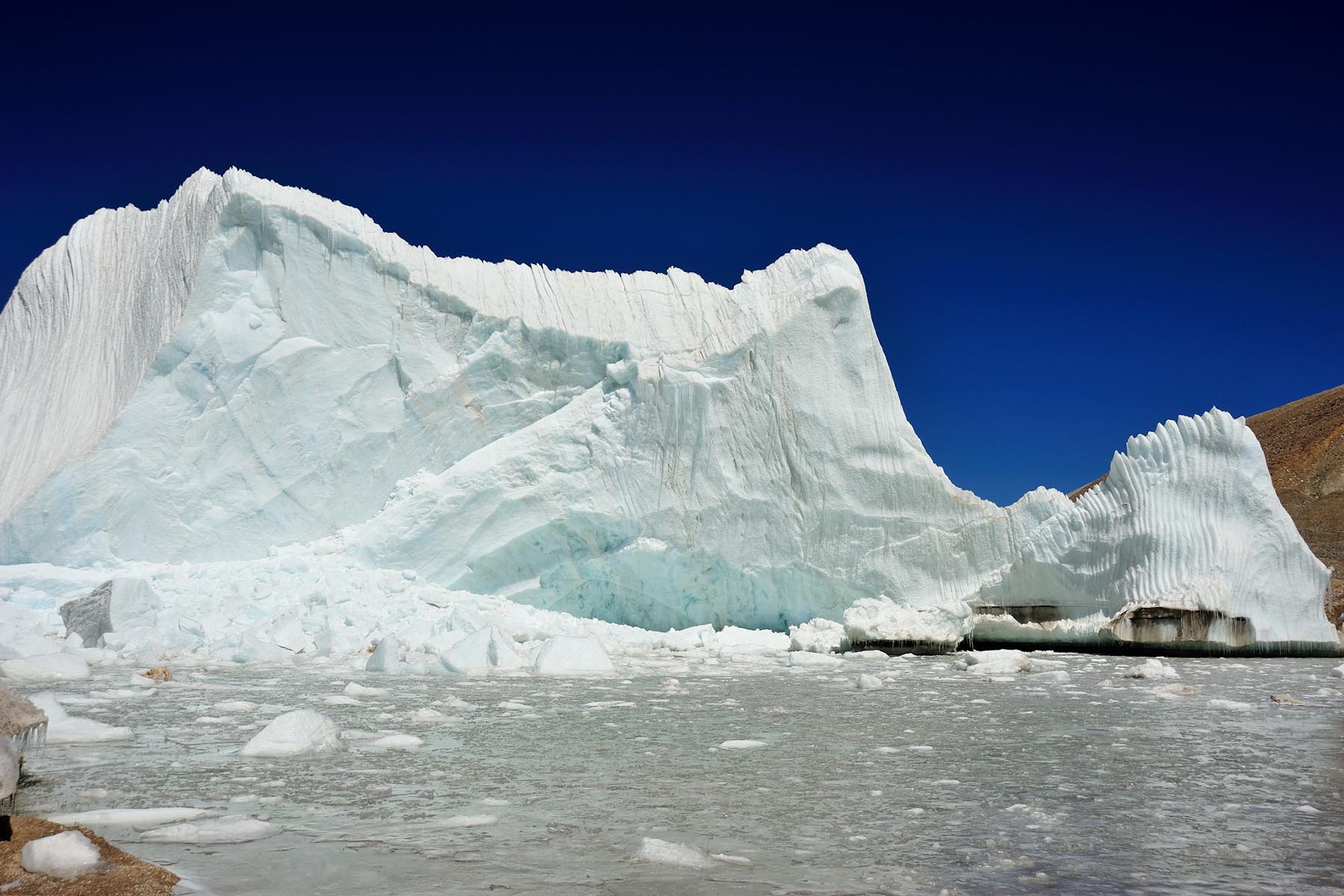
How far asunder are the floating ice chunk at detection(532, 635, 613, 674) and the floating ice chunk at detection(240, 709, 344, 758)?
4450mm

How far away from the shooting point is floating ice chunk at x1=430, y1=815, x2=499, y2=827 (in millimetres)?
3262

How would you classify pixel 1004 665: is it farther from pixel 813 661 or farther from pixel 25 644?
pixel 25 644

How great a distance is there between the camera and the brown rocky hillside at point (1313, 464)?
22438mm

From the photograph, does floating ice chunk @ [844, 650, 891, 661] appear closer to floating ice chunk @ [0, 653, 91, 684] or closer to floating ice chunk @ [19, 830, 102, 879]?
floating ice chunk @ [0, 653, 91, 684]

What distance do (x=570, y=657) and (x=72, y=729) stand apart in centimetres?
497

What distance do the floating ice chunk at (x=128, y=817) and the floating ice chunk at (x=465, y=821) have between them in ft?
2.50

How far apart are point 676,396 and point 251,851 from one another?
450 inches

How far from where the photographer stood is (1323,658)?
39.7 ft

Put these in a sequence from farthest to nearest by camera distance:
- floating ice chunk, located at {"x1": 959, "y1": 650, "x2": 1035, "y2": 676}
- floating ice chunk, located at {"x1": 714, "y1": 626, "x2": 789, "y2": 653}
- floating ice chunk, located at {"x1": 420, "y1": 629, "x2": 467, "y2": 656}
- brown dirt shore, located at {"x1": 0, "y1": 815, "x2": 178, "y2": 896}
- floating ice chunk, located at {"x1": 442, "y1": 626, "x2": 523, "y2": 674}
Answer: floating ice chunk, located at {"x1": 714, "y1": 626, "x2": 789, "y2": 653}, floating ice chunk, located at {"x1": 420, "y1": 629, "x2": 467, "y2": 656}, floating ice chunk, located at {"x1": 959, "y1": 650, "x2": 1035, "y2": 676}, floating ice chunk, located at {"x1": 442, "y1": 626, "x2": 523, "y2": 674}, brown dirt shore, located at {"x1": 0, "y1": 815, "x2": 178, "y2": 896}

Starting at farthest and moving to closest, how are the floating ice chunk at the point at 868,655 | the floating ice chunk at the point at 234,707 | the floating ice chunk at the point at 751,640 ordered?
1. the floating ice chunk at the point at 751,640
2. the floating ice chunk at the point at 868,655
3. the floating ice chunk at the point at 234,707

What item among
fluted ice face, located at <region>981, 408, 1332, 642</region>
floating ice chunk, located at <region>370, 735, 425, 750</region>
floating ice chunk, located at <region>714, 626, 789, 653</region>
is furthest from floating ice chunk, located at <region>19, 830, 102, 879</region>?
fluted ice face, located at <region>981, 408, 1332, 642</region>

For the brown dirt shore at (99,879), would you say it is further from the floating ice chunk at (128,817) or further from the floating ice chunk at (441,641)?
the floating ice chunk at (441,641)

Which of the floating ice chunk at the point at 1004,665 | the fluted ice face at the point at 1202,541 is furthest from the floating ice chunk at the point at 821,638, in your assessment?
the fluted ice face at the point at 1202,541

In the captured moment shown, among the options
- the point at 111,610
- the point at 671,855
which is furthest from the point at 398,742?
the point at 111,610
